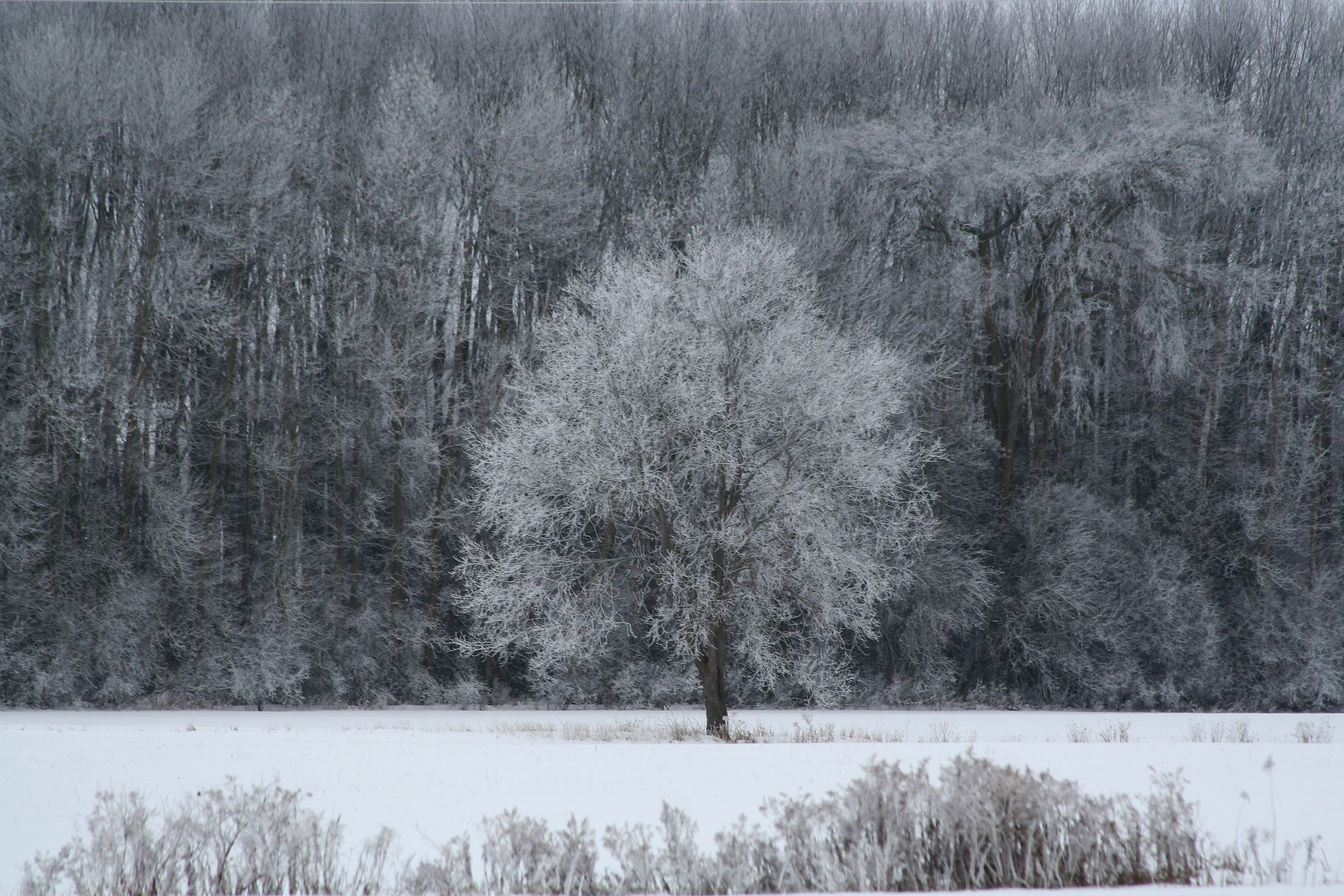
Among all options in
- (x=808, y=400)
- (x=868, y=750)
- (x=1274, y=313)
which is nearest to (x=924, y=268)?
(x=1274, y=313)

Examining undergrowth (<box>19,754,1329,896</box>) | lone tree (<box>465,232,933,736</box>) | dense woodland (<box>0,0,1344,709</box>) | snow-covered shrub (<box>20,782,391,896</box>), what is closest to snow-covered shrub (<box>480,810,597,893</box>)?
undergrowth (<box>19,754,1329,896</box>)

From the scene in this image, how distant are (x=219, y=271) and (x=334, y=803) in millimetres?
16256

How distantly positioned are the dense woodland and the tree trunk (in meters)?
5.57

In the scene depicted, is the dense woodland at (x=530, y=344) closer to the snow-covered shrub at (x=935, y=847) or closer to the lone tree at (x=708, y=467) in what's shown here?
the lone tree at (x=708, y=467)

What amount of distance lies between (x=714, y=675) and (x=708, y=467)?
2855mm

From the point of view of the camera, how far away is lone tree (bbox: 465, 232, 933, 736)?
14.1 metres

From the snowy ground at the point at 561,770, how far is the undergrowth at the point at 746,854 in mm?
501

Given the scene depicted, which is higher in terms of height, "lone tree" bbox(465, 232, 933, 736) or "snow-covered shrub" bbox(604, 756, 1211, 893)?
"lone tree" bbox(465, 232, 933, 736)

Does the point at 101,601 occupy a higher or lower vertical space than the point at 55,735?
higher

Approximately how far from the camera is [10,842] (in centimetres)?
667

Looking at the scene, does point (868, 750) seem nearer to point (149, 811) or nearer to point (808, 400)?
point (808, 400)

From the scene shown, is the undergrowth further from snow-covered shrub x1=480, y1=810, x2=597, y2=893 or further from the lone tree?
the lone tree

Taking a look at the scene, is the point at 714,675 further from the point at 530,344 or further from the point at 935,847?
the point at 530,344

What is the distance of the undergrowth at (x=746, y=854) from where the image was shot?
19.4 ft
